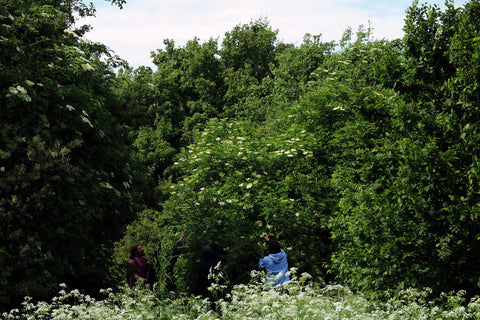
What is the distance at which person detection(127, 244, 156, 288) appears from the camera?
947 centimetres

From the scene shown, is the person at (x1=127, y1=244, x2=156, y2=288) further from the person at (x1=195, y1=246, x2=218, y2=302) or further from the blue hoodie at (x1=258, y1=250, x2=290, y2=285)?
the blue hoodie at (x1=258, y1=250, x2=290, y2=285)

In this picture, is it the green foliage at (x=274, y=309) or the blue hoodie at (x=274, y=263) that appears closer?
the green foliage at (x=274, y=309)

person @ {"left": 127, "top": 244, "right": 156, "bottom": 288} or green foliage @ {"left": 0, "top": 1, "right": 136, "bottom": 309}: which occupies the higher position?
green foliage @ {"left": 0, "top": 1, "right": 136, "bottom": 309}

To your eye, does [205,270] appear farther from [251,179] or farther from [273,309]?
[251,179]

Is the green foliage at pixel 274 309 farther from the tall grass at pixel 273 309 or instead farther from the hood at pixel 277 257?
the hood at pixel 277 257

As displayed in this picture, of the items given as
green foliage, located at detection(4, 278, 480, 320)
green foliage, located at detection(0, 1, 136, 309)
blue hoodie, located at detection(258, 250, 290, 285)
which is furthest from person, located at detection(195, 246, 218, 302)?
green foliage, located at detection(0, 1, 136, 309)

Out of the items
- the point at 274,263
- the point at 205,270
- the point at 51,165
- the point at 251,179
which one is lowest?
the point at 274,263

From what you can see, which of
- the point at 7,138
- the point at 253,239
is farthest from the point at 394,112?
the point at 7,138

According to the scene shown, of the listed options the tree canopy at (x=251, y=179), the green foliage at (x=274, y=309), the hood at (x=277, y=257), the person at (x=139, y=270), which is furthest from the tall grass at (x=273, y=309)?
the hood at (x=277, y=257)

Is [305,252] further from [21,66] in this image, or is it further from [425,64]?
[21,66]

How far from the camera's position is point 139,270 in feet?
31.4

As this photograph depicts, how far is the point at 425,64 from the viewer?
338 inches

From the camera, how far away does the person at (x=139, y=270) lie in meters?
9.47

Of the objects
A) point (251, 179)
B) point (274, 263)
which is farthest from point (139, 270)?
point (251, 179)
